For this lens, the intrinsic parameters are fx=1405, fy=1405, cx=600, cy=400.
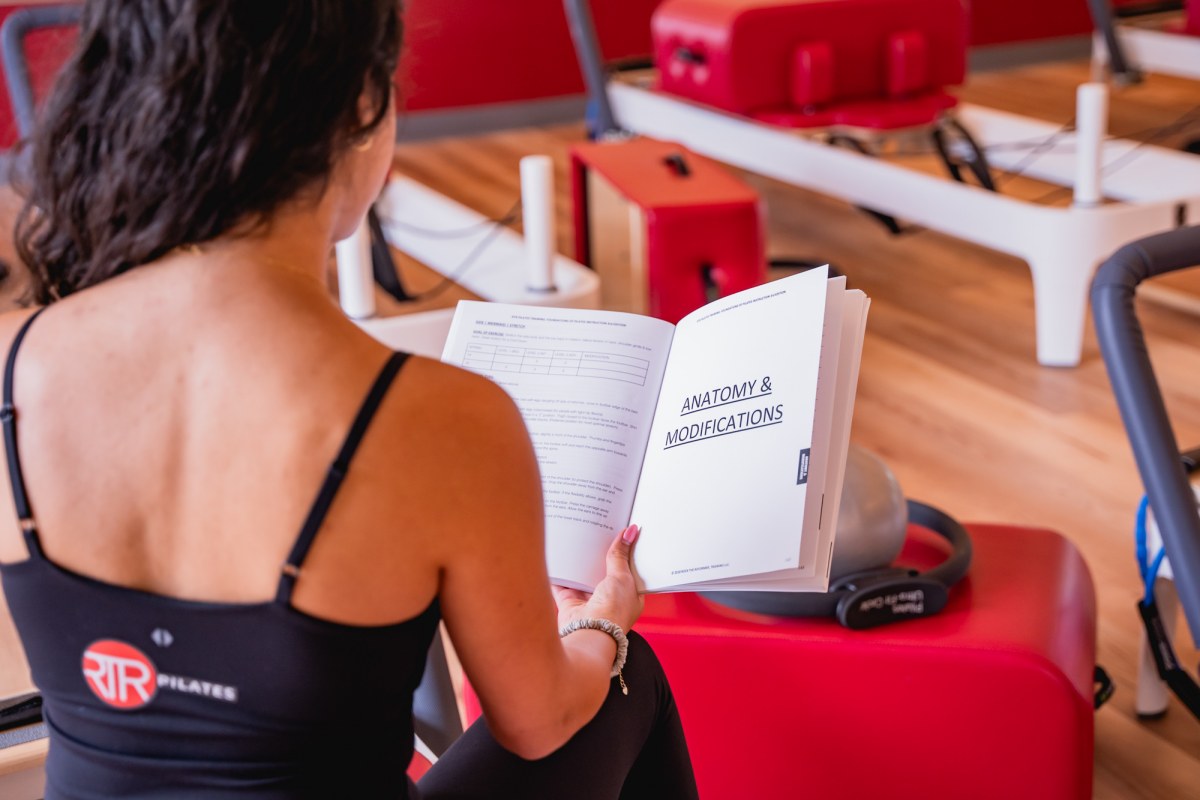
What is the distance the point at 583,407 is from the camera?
Result: 1.21 m

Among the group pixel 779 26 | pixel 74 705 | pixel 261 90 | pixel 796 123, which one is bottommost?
pixel 796 123

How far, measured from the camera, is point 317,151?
0.81 metres

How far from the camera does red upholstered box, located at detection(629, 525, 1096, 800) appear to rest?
4.39 ft

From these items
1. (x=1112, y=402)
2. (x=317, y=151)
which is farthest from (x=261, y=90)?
(x=1112, y=402)

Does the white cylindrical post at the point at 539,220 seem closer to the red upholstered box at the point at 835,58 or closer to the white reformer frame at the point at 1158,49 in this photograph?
the red upholstered box at the point at 835,58

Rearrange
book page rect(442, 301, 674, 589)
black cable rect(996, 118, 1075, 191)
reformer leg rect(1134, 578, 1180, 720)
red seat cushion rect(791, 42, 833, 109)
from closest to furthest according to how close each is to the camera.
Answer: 1. book page rect(442, 301, 674, 589)
2. reformer leg rect(1134, 578, 1180, 720)
3. red seat cushion rect(791, 42, 833, 109)
4. black cable rect(996, 118, 1075, 191)

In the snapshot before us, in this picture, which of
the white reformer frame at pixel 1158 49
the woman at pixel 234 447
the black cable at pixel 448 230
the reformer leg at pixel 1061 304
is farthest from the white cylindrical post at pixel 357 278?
the white reformer frame at pixel 1158 49

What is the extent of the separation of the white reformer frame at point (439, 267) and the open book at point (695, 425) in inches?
49.8

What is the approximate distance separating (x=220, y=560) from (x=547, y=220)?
6.91 feet

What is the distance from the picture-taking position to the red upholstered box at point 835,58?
141 inches

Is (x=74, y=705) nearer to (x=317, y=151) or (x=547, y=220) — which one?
(x=317, y=151)

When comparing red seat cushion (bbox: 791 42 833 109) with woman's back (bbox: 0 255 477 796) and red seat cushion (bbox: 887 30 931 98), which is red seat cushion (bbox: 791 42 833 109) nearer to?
red seat cushion (bbox: 887 30 931 98)

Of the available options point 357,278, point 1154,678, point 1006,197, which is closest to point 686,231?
point 357,278

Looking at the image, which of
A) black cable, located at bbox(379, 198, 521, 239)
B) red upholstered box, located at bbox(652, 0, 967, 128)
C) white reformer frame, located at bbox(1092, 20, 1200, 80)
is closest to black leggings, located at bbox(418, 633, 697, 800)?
black cable, located at bbox(379, 198, 521, 239)
